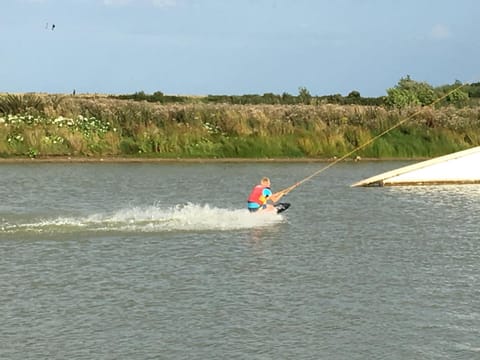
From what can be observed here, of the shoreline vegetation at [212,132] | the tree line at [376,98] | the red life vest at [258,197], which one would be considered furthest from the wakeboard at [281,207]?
the tree line at [376,98]

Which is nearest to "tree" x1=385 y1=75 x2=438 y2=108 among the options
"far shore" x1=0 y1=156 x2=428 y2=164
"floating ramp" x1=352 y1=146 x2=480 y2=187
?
"far shore" x1=0 y1=156 x2=428 y2=164

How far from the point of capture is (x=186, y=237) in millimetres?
19656

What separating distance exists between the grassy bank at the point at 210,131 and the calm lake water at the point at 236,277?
1185 cm

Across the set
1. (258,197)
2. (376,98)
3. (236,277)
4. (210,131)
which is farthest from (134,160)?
(376,98)

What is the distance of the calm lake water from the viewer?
11.7 m

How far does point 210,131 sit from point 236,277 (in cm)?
2675

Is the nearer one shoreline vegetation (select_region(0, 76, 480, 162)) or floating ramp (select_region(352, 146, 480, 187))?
floating ramp (select_region(352, 146, 480, 187))

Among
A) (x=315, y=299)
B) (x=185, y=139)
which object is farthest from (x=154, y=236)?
(x=185, y=139)

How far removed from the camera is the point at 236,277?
15406mm

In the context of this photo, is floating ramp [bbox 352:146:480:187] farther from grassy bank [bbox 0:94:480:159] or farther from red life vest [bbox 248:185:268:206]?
→ grassy bank [bbox 0:94:480:159]

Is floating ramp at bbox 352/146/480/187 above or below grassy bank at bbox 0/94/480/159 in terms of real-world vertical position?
below

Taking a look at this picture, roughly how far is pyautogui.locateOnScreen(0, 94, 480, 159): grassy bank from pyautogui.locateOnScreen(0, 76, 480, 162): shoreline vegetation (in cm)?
4

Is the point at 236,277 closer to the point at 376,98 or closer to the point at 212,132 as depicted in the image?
the point at 212,132

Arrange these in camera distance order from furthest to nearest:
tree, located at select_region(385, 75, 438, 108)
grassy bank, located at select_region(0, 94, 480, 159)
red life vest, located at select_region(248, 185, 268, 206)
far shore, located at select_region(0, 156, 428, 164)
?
tree, located at select_region(385, 75, 438, 108)
grassy bank, located at select_region(0, 94, 480, 159)
far shore, located at select_region(0, 156, 428, 164)
red life vest, located at select_region(248, 185, 268, 206)
